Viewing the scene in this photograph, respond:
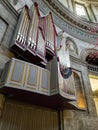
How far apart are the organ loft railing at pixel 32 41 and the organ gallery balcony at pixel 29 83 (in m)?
0.78

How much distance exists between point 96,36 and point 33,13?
6.77 m

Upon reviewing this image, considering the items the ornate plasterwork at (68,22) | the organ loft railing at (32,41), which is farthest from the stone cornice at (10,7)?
the ornate plasterwork at (68,22)

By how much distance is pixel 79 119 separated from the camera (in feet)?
18.3

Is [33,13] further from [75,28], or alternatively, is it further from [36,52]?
[75,28]

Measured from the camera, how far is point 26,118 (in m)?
4.15

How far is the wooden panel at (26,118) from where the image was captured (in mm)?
3762

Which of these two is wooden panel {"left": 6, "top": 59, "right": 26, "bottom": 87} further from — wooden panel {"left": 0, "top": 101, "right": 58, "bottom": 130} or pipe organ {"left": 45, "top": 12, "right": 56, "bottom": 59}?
pipe organ {"left": 45, "top": 12, "right": 56, "bottom": 59}

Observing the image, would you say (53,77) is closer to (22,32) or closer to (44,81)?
(44,81)

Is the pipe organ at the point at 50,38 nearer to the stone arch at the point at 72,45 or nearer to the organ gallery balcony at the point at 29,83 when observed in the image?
the organ gallery balcony at the point at 29,83

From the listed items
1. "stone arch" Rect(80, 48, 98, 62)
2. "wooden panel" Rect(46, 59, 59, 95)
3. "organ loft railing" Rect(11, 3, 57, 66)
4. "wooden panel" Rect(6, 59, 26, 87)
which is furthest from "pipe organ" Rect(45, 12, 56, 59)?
"stone arch" Rect(80, 48, 98, 62)

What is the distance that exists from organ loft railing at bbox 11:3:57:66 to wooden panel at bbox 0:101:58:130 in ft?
5.96

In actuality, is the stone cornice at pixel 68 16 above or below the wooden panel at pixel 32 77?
above

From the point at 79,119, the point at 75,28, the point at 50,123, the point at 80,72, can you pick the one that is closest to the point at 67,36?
the point at 75,28

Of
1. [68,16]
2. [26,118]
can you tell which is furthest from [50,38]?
[68,16]
